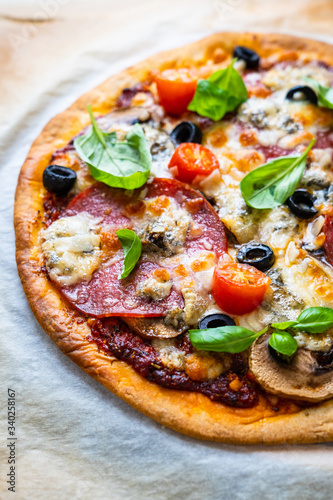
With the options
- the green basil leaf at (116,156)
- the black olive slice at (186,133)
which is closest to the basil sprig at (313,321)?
the green basil leaf at (116,156)

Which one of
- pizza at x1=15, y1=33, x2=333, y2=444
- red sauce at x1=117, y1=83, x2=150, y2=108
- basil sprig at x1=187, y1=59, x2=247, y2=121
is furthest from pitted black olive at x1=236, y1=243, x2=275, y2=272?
red sauce at x1=117, y1=83, x2=150, y2=108

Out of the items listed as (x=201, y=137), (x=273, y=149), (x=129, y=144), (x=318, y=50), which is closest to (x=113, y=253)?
(x=129, y=144)

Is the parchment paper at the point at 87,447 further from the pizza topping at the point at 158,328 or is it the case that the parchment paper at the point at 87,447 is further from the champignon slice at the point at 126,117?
the champignon slice at the point at 126,117

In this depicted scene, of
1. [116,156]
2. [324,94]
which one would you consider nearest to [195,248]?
[116,156]

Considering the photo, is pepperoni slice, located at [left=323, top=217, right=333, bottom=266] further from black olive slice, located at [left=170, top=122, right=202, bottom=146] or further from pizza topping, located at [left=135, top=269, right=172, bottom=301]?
black olive slice, located at [left=170, top=122, right=202, bottom=146]

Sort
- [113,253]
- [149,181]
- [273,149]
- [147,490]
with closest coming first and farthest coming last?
[147,490] < [113,253] < [149,181] < [273,149]

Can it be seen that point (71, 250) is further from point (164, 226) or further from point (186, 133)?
point (186, 133)

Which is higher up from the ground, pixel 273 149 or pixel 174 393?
pixel 273 149

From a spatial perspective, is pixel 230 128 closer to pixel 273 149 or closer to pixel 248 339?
Result: pixel 273 149
